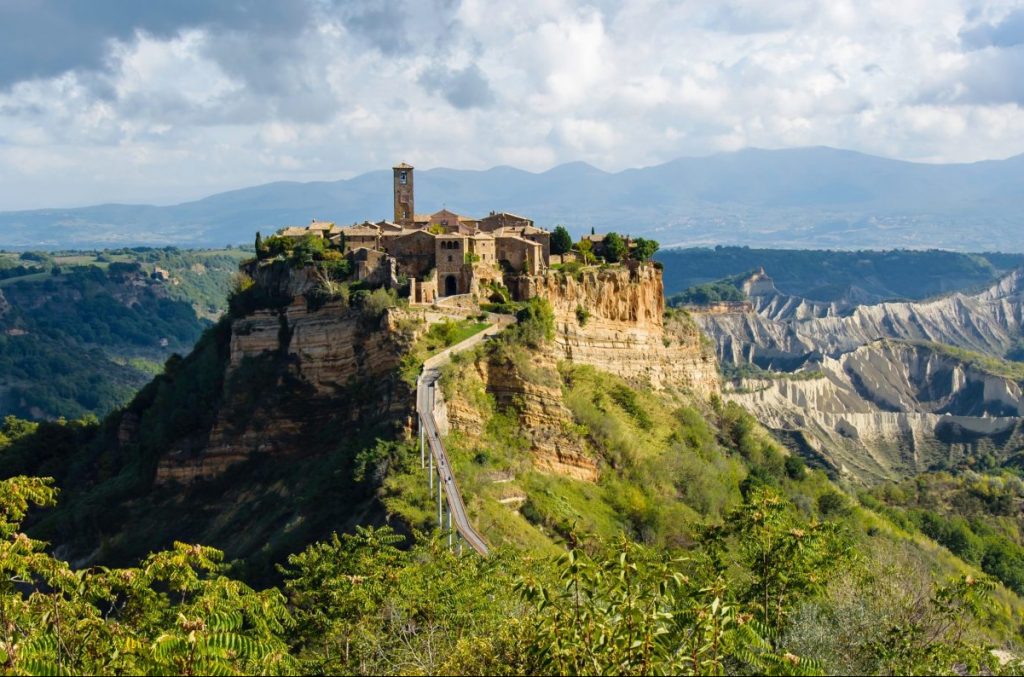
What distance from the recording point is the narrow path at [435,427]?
3034cm

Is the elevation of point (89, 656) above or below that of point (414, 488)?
above

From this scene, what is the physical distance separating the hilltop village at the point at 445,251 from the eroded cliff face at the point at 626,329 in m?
1.71

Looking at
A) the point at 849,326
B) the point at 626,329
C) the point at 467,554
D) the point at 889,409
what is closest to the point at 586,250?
the point at 626,329

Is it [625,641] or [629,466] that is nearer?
[625,641]

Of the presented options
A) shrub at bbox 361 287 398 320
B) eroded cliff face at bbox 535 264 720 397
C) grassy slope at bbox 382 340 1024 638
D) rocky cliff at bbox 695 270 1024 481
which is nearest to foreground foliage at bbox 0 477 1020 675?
grassy slope at bbox 382 340 1024 638

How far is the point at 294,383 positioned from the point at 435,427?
371 inches

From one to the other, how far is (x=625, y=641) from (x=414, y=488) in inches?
794

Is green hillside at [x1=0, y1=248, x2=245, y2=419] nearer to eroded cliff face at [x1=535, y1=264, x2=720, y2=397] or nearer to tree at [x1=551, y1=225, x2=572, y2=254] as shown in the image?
tree at [x1=551, y1=225, x2=572, y2=254]

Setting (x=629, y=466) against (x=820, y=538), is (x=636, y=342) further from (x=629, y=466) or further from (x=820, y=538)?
(x=820, y=538)

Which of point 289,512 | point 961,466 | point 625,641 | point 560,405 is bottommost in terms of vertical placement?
point 961,466

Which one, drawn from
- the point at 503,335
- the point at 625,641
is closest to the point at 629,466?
the point at 503,335

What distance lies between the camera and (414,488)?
32812mm

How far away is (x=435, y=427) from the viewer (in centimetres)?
3553

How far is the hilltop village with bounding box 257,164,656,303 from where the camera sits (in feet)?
147
